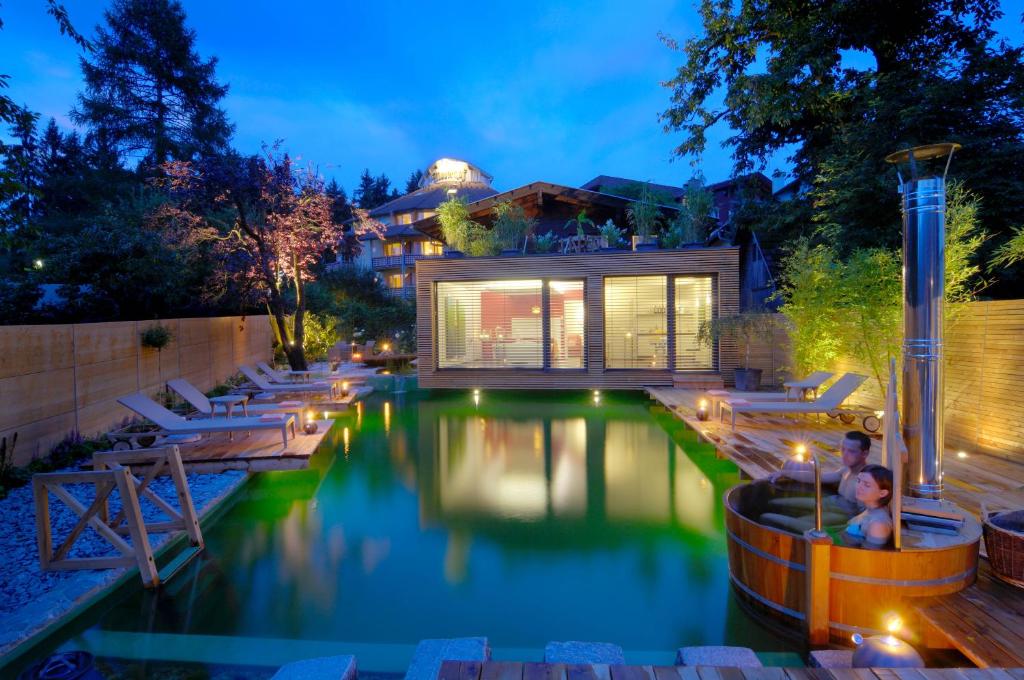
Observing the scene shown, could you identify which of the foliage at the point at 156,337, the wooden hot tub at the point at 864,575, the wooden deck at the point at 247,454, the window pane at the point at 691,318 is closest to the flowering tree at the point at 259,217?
the foliage at the point at 156,337

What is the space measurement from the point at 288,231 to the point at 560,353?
20.6ft

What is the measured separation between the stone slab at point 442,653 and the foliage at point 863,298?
6.45 metres

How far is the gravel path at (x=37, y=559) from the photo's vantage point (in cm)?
346

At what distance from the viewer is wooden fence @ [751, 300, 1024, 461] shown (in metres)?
5.94

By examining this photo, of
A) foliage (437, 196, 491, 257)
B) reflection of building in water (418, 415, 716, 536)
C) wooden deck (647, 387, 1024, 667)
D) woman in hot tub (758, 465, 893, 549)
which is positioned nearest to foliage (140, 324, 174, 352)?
reflection of building in water (418, 415, 716, 536)

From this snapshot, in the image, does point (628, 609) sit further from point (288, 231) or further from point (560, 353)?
point (288, 231)

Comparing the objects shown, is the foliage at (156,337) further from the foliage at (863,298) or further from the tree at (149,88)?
the tree at (149,88)

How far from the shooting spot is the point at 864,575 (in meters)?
3.04

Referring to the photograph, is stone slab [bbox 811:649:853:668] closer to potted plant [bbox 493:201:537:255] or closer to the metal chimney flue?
the metal chimney flue

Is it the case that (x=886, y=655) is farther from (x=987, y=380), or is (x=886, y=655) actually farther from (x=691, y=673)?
(x=987, y=380)

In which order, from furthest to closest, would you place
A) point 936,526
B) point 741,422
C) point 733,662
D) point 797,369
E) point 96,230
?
1. point 96,230
2. point 797,369
3. point 741,422
4. point 936,526
5. point 733,662

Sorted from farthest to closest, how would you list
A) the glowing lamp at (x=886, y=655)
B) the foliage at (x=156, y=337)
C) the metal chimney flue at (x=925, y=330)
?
the foliage at (x=156, y=337), the metal chimney flue at (x=925, y=330), the glowing lamp at (x=886, y=655)

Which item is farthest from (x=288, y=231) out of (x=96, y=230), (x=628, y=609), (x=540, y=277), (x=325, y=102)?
(x=325, y=102)

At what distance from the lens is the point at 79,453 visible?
269 inches
